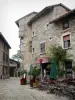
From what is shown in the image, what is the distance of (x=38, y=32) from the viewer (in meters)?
24.6

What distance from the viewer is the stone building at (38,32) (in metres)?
22.5

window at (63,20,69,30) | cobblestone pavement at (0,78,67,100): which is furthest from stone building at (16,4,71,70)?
cobblestone pavement at (0,78,67,100)

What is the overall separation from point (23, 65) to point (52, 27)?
8.30 m

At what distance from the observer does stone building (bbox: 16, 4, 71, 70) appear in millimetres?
22511

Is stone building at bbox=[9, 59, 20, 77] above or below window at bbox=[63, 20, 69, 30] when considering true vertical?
below

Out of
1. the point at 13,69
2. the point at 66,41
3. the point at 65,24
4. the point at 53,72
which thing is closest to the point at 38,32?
the point at 65,24

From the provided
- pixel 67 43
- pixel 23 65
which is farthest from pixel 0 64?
pixel 67 43

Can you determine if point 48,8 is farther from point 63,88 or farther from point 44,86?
point 63,88

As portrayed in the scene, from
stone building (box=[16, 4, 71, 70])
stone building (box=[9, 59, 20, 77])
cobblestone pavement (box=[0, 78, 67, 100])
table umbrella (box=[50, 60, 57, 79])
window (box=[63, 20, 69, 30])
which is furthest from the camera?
stone building (box=[9, 59, 20, 77])

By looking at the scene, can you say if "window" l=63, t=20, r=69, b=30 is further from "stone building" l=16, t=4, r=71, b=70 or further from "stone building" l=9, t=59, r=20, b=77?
"stone building" l=9, t=59, r=20, b=77

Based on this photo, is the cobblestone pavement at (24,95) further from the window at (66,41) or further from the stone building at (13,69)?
the stone building at (13,69)

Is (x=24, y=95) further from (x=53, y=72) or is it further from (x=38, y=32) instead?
(x=38, y=32)

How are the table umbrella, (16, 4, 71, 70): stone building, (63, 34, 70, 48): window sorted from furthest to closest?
(16, 4, 71, 70): stone building, (63, 34, 70, 48): window, the table umbrella

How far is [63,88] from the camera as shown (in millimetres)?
12492
